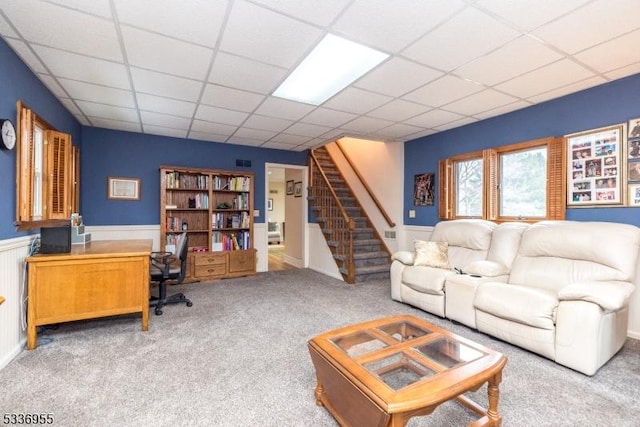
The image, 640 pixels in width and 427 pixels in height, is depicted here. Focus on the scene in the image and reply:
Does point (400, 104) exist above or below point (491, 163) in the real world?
above

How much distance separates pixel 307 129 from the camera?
4.49 metres

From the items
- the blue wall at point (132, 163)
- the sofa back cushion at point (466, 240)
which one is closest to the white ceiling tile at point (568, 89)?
the sofa back cushion at point (466, 240)

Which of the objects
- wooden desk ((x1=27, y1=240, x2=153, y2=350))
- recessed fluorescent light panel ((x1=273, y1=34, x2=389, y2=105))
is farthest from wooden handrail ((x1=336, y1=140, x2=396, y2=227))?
wooden desk ((x1=27, y1=240, x2=153, y2=350))

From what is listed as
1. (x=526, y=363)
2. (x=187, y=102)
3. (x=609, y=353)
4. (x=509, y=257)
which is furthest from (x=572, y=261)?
(x=187, y=102)

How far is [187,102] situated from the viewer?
11.3 ft

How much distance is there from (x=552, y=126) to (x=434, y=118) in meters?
1.26

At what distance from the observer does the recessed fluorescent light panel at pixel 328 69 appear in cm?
234

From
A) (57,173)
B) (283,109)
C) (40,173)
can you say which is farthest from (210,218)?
(283,109)

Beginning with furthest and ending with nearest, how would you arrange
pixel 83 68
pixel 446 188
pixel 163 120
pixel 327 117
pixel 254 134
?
pixel 254 134, pixel 446 188, pixel 163 120, pixel 327 117, pixel 83 68

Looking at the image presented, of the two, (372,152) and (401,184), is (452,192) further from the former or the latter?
(372,152)

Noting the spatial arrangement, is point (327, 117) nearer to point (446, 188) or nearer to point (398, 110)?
point (398, 110)

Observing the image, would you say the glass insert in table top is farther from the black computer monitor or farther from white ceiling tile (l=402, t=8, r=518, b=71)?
the black computer monitor

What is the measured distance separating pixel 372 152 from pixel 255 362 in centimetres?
454

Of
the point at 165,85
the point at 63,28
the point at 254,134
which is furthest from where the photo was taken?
the point at 254,134
